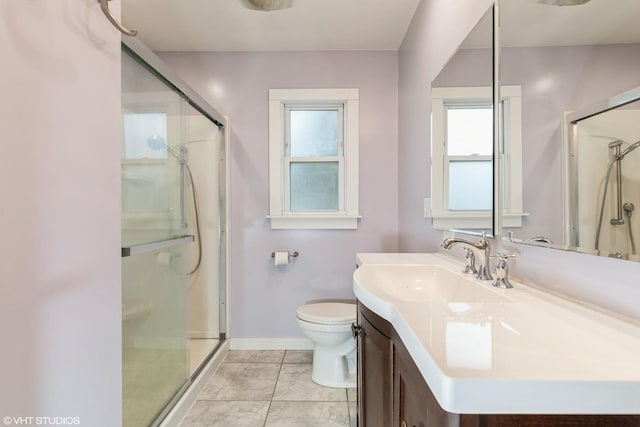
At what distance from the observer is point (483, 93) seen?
119 cm

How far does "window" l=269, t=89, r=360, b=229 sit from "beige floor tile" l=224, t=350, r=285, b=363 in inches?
38.7

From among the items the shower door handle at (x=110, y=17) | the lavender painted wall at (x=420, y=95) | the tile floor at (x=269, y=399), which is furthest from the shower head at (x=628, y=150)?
the tile floor at (x=269, y=399)

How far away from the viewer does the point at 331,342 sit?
1.83 metres

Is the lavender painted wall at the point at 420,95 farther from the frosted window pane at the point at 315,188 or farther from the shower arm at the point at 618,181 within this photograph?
the shower arm at the point at 618,181

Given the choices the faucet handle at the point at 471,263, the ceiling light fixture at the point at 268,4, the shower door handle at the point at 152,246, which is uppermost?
the ceiling light fixture at the point at 268,4

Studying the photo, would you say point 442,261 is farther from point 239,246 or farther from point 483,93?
point 239,246

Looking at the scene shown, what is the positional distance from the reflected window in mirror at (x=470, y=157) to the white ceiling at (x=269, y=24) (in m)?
0.81

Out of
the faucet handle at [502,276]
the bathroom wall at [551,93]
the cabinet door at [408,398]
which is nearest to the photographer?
the cabinet door at [408,398]

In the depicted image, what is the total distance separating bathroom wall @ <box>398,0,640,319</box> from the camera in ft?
2.27

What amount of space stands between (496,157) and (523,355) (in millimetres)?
824

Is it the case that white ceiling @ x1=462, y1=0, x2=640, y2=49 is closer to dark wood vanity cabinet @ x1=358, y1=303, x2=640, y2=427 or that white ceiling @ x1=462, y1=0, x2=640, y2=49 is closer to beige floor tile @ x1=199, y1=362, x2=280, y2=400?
dark wood vanity cabinet @ x1=358, y1=303, x2=640, y2=427

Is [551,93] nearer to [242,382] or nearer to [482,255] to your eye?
[482,255]

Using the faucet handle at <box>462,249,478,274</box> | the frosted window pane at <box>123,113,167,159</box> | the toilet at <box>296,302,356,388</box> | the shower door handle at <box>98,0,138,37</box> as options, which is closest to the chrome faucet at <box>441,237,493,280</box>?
the faucet handle at <box>462,249,478,274</box>

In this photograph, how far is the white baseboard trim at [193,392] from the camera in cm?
154
